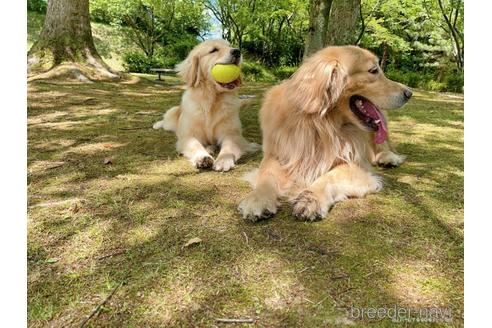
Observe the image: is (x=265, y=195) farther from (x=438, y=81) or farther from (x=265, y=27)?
(x=265, y=27)

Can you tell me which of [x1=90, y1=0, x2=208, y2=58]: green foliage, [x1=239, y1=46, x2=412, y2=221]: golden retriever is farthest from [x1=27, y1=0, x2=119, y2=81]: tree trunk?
[x1=90, y1=0, x2=208, y2=58]: green foliage

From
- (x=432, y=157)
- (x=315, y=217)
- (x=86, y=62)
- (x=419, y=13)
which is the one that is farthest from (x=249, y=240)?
(x=419, y=13)

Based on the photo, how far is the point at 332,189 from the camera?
2.89 metres

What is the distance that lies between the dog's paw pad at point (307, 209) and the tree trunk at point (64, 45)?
7.96 meters

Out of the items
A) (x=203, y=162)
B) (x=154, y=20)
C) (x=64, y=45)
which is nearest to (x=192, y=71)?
(x=203, y=162)

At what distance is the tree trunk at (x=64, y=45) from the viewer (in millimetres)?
8820

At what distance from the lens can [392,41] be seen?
80.1 ft

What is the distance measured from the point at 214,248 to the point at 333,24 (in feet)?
21.3

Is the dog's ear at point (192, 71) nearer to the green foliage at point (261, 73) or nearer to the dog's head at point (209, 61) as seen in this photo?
the dog's head at point (209, 61)

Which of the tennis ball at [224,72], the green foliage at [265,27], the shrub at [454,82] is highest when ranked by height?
the green foliage at [265,27]

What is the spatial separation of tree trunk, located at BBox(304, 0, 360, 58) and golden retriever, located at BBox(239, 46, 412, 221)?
422 cm

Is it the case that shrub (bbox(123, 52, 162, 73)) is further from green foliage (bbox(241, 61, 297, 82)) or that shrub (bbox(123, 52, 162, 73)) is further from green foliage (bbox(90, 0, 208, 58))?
green foliage (bbox(241, 61, 297, 82))

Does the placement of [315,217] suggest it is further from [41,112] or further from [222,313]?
[41,112]

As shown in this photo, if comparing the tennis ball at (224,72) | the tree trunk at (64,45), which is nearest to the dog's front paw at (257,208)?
the tennis ball at (224,72)
